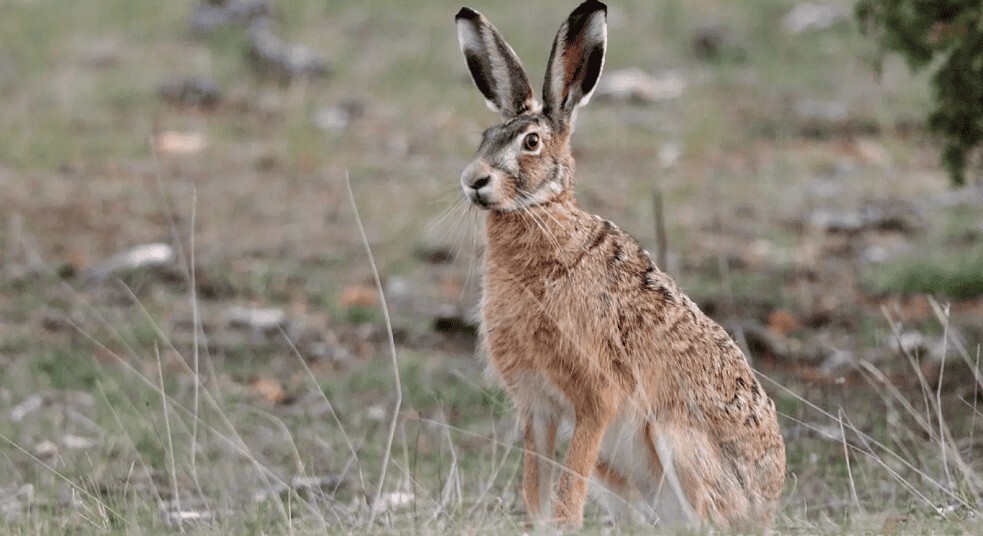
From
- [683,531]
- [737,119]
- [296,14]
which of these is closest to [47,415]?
[683,531]

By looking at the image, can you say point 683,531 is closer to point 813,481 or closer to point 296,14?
point 813,481

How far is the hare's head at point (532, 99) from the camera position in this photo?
4512mm

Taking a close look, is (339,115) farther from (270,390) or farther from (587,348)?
(587,348)

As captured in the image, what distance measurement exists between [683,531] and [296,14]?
11793mm

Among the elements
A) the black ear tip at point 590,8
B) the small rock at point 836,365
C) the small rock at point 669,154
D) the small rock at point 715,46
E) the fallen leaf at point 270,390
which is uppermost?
the black ear tip at point 590,8

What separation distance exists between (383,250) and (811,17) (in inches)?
A: 277

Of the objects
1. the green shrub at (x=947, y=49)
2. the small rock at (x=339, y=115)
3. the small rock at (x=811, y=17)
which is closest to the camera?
the green shrub at (x=947, y=49)

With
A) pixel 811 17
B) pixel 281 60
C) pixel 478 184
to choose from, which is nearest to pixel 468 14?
pixel 478 184

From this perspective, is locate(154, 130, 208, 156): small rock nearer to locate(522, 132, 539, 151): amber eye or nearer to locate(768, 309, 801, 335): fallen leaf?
locate(768, 309, 801, 335): fallen leaf

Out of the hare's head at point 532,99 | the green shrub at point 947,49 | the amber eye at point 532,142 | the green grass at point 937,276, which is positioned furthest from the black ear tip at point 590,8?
the green grass at point 937,276

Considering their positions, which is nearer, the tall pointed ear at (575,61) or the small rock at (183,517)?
the tall pointed ear at (575,61)

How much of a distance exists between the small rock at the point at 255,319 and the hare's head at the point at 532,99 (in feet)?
12.8

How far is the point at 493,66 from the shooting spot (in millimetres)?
4711

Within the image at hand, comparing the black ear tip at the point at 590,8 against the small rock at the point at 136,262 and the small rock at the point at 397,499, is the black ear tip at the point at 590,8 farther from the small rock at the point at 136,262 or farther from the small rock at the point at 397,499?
the small rock at the point at 136,262
